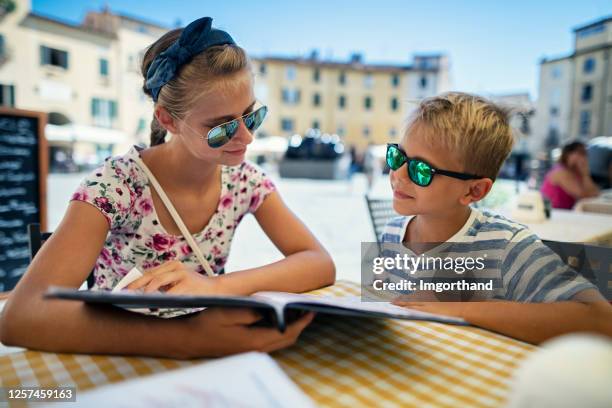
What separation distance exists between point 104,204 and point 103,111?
67.1ft

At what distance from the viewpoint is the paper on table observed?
1.53 ft

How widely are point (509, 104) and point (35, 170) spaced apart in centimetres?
263

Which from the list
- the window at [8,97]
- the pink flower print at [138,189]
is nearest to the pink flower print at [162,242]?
the pink flower print at [138,189]

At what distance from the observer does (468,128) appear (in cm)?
112

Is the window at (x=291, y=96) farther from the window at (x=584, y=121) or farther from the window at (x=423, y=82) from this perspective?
the window at (x=584, y=121)

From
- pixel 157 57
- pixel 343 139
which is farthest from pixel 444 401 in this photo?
pixel 343 139

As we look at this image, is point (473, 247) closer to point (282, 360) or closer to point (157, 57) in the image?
point (282, 360)

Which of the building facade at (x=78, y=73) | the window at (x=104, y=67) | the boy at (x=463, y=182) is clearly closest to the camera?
the boy at (x=463, y=182)

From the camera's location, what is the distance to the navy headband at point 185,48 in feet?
3.71

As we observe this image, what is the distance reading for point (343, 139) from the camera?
107 feet

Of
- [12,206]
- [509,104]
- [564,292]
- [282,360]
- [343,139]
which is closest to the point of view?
[282,360]

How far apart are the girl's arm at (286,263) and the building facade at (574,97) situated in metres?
9.98

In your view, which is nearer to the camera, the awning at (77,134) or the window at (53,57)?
the awning at (77,134)

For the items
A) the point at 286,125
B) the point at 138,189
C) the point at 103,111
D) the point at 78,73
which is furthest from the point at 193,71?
the point at 286,125
